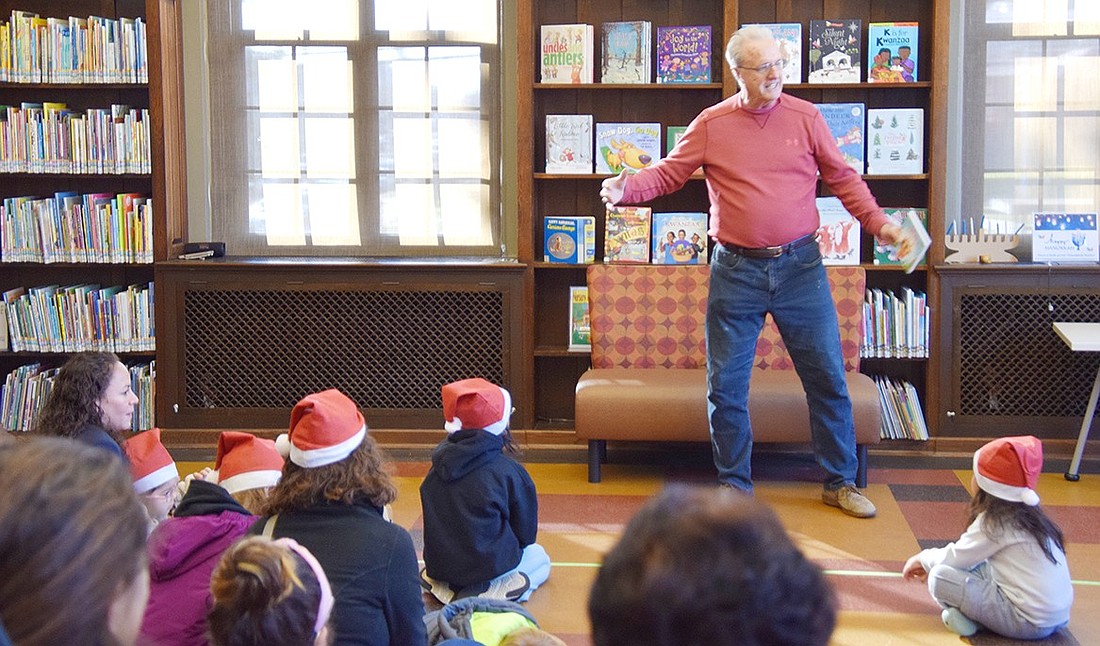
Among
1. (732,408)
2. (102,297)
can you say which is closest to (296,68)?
(102,297)

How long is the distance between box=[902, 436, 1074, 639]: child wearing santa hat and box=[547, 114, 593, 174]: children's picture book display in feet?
9.07

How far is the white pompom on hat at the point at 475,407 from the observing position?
12.1 ft

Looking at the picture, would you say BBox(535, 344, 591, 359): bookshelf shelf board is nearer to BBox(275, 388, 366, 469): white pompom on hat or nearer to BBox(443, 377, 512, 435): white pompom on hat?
BBox(443, 377, 512, 435): white pompom on hat

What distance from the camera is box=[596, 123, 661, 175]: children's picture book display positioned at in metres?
5.84

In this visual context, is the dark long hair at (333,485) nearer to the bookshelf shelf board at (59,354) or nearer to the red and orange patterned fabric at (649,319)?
the red and orange patterned fabric at (649,319)

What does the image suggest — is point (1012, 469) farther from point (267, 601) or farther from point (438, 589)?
point (267, 601)

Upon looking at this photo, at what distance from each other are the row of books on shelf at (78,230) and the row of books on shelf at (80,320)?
0.17m

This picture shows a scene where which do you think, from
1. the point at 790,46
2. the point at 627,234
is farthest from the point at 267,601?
the point at 790,46

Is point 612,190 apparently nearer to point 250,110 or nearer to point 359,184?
point 359,184

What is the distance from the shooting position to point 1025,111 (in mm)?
5738

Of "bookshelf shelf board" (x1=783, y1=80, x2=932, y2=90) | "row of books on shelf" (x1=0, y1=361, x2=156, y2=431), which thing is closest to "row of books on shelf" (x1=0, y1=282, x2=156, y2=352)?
"row of books on shelf" (x1=0, y1=361, x2=156, y2=431)

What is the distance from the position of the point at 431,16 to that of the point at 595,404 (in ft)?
6.62

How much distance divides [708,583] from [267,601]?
1103mm

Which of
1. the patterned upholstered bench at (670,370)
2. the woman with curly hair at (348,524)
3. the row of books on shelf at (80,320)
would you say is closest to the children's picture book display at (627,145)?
the patterned upholstered bench at (670,370)
